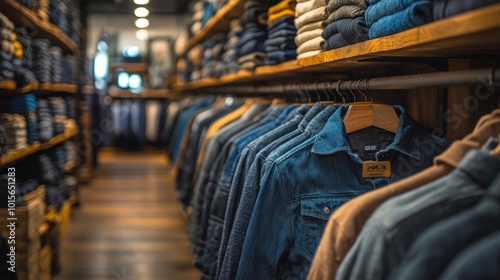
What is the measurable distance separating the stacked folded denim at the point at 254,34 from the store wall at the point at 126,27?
11.6 metres

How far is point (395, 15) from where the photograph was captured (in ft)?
5.71

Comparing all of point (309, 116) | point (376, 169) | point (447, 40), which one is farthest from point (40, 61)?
point (447, 40)

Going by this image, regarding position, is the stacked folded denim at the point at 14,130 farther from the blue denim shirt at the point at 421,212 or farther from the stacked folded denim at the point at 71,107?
the blue denim shirt at the point at 421,212

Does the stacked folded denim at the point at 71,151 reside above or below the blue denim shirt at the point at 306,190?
below

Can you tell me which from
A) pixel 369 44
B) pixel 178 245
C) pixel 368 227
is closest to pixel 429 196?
pixel 368 227

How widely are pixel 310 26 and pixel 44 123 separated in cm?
293

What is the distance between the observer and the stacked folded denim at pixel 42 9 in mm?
4715

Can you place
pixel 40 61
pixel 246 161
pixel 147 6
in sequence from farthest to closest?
1. pixel 147 6
2. pixel 40 61
3. pixel 246 161

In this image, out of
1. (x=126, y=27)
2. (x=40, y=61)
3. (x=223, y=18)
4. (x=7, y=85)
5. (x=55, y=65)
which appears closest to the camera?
(x=7, y=85)

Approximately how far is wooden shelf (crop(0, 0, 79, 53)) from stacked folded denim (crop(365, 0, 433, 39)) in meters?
2.44

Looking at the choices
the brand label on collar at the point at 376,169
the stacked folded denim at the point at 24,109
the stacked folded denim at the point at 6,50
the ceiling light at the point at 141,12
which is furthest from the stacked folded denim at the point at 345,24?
the ceiling light at the point at 141,12

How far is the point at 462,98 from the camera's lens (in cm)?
224

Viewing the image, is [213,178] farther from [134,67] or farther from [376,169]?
[134,67]

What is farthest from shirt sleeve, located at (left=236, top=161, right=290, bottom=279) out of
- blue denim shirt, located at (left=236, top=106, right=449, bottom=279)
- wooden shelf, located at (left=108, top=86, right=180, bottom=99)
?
wooden shelf, located at (left=108, top=86, right=180, bottom=99)
